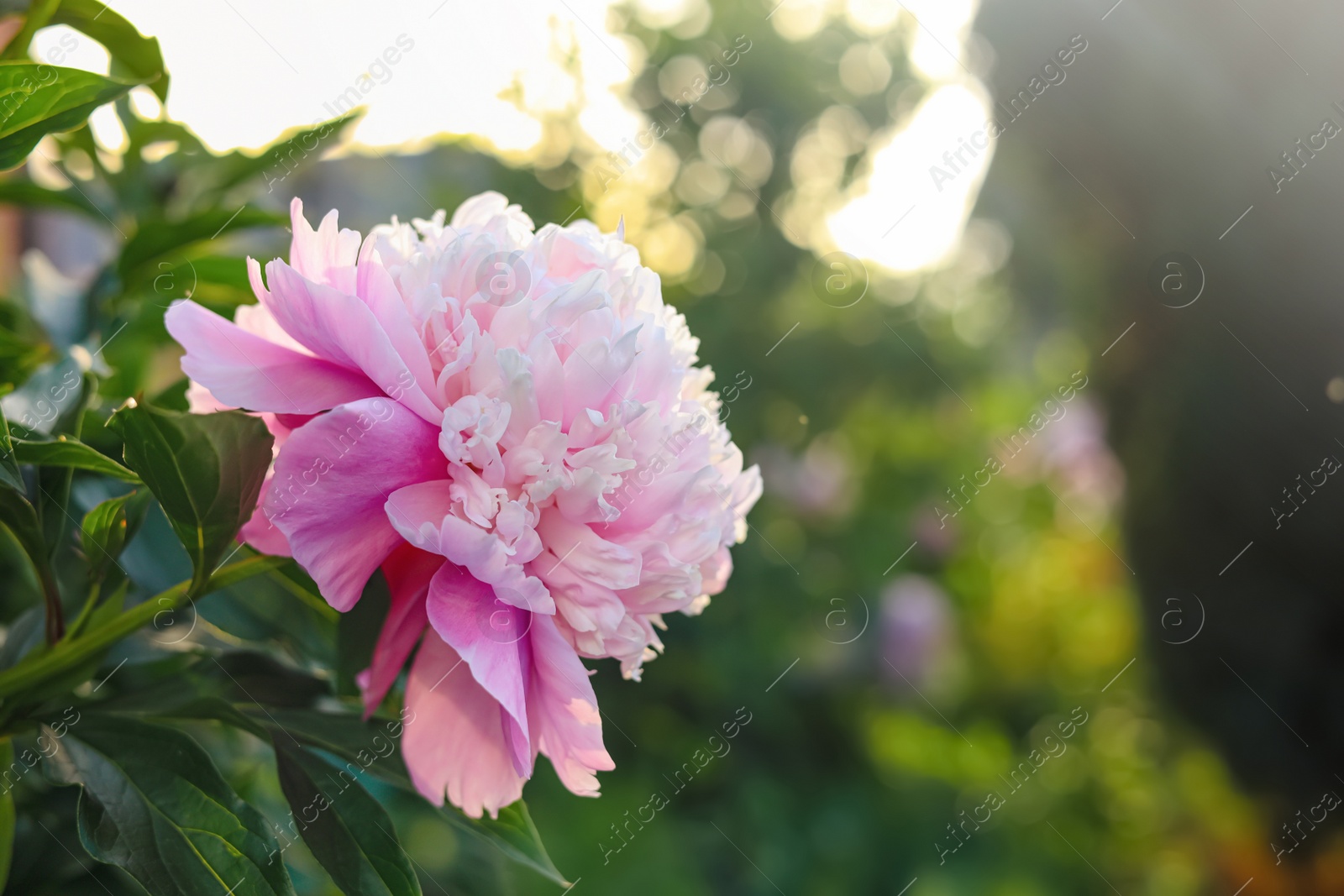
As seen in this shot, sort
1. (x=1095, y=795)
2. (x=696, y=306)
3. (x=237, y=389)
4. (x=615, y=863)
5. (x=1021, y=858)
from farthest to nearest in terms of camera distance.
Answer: (x=1095, y=795), (x=1021, y=858), (x=696, y=306), (x=615, y=863), (x=237, y=389)

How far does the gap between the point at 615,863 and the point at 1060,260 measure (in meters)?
1.67

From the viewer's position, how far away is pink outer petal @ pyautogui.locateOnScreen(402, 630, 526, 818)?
10.8 inches

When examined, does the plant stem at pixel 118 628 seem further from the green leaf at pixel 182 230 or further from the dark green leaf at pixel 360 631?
the green leaf at pixel 182 230

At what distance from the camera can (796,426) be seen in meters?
1.65

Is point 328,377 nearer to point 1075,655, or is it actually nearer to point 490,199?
point 490,199

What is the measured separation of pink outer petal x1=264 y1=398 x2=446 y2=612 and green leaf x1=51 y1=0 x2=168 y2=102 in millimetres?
199

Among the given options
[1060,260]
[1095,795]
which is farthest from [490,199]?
[1060,260]

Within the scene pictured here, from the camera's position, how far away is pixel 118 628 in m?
0.30

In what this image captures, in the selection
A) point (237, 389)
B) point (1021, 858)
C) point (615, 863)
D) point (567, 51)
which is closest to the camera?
point (237, 389)

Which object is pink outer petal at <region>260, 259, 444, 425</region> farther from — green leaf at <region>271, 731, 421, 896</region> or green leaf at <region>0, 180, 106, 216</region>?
green leaf at <region>0, 180, 106, 216</region>

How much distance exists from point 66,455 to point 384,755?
0.48 feet

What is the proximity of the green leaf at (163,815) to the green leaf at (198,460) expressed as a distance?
8 centimetres

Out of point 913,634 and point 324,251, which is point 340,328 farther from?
point 913,634

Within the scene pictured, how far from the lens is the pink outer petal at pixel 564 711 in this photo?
266 mm
